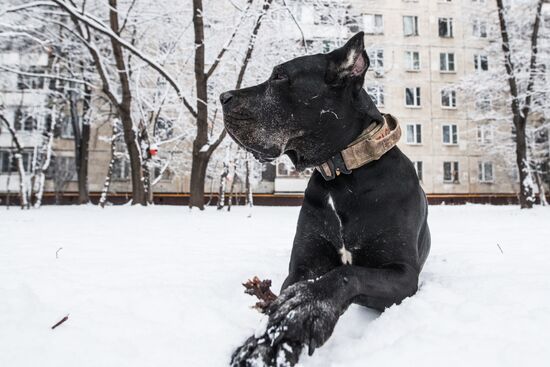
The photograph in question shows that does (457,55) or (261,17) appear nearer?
(261,17)

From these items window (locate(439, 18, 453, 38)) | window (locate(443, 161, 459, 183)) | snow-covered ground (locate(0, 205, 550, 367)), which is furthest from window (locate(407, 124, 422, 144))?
snow-covered ground (locate(0, 205, 550, 367))

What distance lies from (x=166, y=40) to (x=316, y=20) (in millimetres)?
5227

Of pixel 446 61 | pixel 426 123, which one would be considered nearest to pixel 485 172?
pixel 426 123

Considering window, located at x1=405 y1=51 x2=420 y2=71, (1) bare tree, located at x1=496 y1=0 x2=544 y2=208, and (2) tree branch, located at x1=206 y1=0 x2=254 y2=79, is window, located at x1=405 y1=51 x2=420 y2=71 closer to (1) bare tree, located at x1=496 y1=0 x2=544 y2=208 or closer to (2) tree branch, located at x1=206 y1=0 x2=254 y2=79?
(1) bare tree, located at x1=496 y1=0 x2=544 y2=208

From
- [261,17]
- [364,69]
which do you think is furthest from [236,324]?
[261,17]

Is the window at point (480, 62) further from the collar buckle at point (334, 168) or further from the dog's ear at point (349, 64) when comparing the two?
the collar buckle at point (334, 168)

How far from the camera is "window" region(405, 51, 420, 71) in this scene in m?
31.0

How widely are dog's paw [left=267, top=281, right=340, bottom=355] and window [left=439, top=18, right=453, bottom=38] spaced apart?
3373 centimetres

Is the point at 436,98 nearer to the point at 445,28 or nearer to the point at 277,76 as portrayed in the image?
the point at 445,28

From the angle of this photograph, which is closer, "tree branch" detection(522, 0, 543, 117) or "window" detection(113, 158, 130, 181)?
"tree branch" detection(522, 0, 543, 117)

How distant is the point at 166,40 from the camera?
1445 centimetres

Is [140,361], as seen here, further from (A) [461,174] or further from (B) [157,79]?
(A) [461,174]

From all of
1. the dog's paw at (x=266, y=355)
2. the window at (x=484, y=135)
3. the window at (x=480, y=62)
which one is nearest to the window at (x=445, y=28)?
the window at (x=480, y=62)

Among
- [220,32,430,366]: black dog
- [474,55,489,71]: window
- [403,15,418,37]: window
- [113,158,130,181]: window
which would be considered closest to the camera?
[220,32,430,366]: black dog
